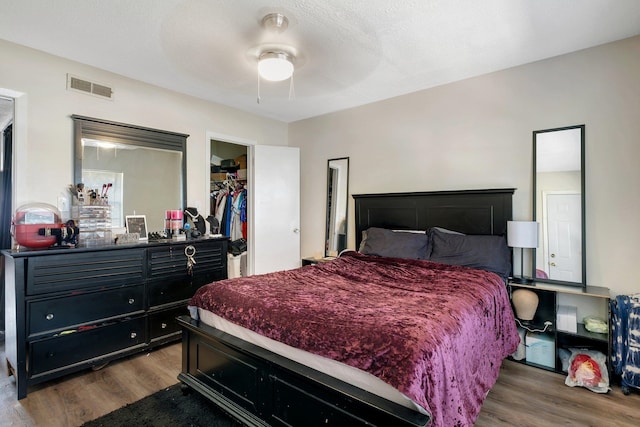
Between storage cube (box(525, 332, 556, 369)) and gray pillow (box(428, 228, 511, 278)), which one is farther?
gray pillow (box(428, 228, 511, 278))

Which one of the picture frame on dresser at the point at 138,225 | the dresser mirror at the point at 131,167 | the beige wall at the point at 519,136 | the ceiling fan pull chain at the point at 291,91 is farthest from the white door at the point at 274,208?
the picture frame on dresser at the point at 138,225

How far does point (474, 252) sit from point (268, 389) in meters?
2.06

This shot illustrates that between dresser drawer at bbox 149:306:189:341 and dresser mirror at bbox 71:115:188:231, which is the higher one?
dresser mirror at bbox 71:115:188:231

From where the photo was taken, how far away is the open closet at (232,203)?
4410 millimetres

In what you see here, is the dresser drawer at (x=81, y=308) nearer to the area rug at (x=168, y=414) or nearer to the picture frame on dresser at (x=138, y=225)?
the picture frame on dresser at (x=138, y=225)

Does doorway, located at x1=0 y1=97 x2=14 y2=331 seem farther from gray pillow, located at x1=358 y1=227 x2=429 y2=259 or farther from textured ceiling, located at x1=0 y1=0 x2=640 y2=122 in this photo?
gray pillow, located at x1=358 y1=227 x2=429 y2=259

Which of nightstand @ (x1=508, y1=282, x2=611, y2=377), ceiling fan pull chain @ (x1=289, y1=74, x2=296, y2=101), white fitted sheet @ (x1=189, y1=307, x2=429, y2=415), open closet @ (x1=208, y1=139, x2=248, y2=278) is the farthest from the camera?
open closet @ (x1=208, y1=139, x2=248, y2=278)

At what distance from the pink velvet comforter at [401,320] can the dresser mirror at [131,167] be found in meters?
1.54

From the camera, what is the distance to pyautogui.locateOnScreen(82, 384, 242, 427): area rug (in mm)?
1884

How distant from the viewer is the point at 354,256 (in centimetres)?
326

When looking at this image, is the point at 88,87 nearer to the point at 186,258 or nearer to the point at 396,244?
the point at 186,258

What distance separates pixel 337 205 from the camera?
14.0 ft

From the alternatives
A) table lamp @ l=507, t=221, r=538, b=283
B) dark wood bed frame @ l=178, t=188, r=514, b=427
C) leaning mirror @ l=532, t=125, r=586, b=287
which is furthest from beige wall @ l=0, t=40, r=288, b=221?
leaning mirror @ l=532, t=125, r=586, b=287

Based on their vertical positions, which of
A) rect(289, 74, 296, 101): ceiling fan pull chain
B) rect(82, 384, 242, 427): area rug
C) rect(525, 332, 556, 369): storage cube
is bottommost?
rect(82, 384, 242, 427): area rug
